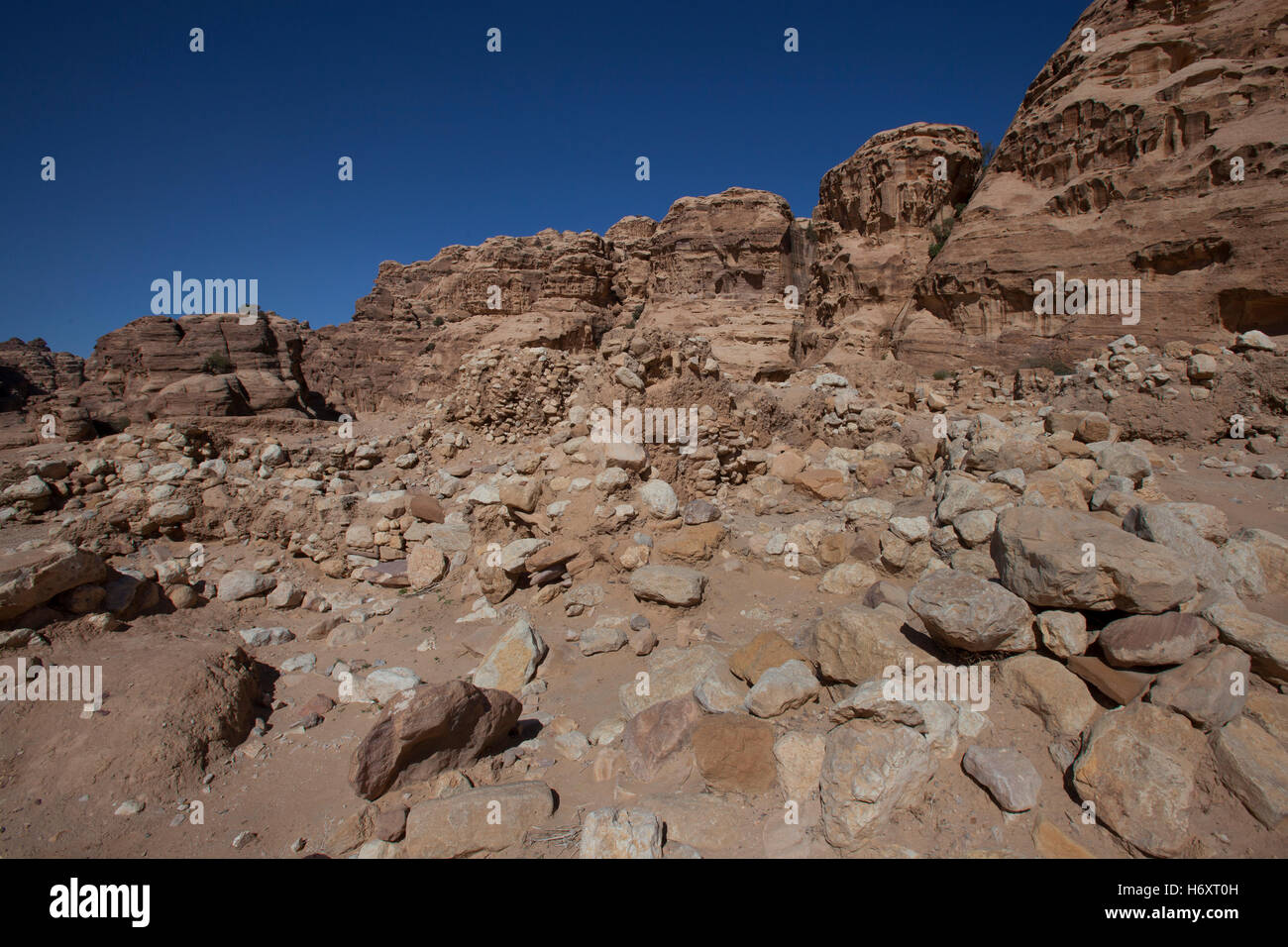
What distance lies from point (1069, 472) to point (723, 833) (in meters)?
4.53

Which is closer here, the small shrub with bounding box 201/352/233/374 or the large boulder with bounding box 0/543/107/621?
the large boulder with bounding box 0/543/107/621

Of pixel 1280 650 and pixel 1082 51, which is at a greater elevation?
pixel 1082 51

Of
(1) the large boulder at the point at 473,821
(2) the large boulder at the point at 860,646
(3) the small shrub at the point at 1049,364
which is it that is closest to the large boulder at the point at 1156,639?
(2) the large boulder at the point at 860,646

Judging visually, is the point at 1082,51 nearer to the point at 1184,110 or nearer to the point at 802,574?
the point at 1184,110

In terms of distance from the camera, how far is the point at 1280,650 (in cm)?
241

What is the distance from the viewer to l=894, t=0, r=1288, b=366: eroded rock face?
427 inches

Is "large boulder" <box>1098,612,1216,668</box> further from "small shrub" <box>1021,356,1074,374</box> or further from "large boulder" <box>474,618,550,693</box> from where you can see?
"small shrub" <box>1021,356,1074,374</box>

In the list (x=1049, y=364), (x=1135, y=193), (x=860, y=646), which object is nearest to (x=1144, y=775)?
(x=860, y=646)

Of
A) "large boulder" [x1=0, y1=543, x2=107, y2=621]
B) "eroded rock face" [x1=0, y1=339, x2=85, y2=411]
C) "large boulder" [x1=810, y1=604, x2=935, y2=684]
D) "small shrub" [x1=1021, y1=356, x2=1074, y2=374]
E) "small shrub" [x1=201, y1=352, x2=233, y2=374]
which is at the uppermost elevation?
"eroded rock face" [x1=0, y1=339, x2=85, y2=411]

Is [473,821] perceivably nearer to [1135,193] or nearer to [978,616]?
[978,616]

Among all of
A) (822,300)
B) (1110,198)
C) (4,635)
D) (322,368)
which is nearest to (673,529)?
(4,635)

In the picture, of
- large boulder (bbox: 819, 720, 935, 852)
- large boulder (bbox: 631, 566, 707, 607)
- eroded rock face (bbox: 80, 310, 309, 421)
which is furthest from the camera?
eroded rock face (bbox: 80, 310, 309, 421)

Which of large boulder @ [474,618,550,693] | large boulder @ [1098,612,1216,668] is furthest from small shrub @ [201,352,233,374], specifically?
large boulder @ [1098,612,1216,668]

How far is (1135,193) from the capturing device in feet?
40.7
